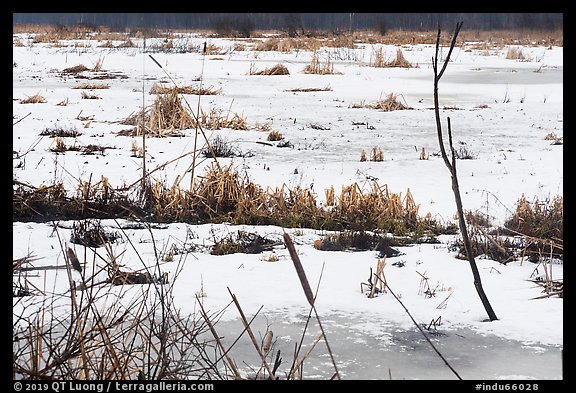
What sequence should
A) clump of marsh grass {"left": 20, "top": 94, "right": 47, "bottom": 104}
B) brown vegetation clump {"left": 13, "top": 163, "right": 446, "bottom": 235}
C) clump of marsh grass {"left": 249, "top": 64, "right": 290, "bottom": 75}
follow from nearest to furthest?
brown vegetation clump {"left": 13, "top": 163, "right": 446, "bottom": 235}
clump of marsh grass {"left": 20, "top": 94, "right": 47, "bottom": 104}
clump of marsh grass {"left": 249, "top": 64, "right": 290, "bottom": 75}

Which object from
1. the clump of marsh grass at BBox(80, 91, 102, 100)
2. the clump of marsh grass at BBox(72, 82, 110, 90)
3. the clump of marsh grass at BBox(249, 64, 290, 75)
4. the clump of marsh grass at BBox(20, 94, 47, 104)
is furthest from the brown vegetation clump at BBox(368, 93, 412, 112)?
the clump of marsh grass at BBox(20, 94, 47, 104)

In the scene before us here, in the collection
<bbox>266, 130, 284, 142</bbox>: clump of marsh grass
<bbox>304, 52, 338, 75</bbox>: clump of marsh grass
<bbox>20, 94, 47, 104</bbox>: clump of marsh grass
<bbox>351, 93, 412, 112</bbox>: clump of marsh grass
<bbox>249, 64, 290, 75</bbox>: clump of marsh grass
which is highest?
<bbox>304, 52, 338, 75</bbox>: clump of marsh grass

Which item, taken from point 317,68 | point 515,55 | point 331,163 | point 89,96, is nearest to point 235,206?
point 331,163

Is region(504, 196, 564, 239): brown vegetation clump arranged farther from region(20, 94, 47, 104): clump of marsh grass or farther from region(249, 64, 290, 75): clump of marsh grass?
region(249, 64, 290, 75): clump of marsh grass

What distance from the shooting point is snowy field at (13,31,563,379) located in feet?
11.4

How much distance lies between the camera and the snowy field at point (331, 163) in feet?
11.4

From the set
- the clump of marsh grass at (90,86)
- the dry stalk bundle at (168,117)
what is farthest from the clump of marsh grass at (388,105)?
the clump of marsh grass at (90,86)

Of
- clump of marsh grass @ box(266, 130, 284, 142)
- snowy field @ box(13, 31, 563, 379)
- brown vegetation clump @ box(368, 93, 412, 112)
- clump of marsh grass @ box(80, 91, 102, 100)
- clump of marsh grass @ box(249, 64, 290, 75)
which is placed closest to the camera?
snowy field @ box(13, 31, 563, 379)

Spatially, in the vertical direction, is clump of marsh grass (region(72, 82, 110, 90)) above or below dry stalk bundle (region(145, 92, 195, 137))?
above

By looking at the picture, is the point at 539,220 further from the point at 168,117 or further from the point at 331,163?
the point at 168,117

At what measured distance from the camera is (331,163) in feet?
23.4

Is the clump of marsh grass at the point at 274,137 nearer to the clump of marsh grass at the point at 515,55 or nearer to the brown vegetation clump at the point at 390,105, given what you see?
the brown vegetation clump at the point at 390,105
